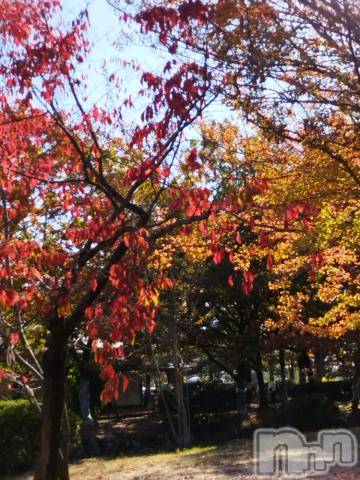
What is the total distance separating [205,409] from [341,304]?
42.9 ft

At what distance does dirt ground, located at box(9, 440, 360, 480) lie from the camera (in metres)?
10.3

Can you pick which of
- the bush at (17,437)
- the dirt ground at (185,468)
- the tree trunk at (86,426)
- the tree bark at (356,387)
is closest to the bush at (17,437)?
the bush at (17,437)

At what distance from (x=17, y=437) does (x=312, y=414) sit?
28.8ft

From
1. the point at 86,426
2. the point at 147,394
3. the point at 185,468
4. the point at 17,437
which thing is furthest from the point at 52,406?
the point at 147,394

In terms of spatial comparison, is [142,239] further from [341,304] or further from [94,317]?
[341,304]

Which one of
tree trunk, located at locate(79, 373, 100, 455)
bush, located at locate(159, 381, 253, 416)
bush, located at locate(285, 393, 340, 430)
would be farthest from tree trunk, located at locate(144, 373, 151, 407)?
bush, located at locate(285, 393, 340, 430)

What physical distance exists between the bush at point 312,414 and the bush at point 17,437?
7927 millimetres

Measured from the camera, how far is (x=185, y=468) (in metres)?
11.9

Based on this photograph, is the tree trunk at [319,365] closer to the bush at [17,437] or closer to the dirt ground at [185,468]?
the dirt ground at [185,468]

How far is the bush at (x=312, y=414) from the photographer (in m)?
18.2

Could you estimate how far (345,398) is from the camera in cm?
3325

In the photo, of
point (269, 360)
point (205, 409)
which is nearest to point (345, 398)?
point (269, 360)

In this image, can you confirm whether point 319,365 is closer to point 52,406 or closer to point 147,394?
point 147,394

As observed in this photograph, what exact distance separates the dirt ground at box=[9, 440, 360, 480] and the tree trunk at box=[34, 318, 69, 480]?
4597mm
